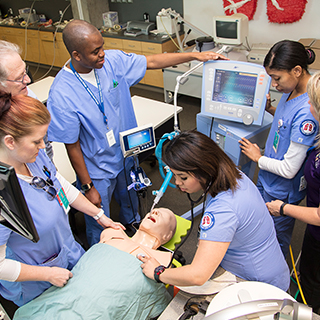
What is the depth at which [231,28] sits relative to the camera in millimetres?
2924

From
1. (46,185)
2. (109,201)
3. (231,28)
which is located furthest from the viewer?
(231,28)

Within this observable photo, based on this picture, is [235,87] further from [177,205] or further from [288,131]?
[177,205]

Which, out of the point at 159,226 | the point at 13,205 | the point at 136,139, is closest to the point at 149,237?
the point at 159,226

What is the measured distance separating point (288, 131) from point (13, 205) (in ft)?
4.32

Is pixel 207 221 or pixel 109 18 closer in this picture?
pixel 207 221

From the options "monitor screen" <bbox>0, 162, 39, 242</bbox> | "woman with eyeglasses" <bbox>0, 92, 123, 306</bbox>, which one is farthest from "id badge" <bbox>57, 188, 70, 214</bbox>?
"monitor screen" <bbox>0, 162, 39, 242</bbox>

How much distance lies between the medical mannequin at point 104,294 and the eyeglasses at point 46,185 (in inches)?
15.3

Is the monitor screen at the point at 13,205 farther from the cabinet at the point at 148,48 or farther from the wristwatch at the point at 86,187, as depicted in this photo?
the cabinet at the point at 148,48

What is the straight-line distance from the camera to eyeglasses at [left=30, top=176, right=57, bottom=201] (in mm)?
1137

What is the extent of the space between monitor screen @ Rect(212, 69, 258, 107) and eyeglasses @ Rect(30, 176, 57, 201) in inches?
45.7

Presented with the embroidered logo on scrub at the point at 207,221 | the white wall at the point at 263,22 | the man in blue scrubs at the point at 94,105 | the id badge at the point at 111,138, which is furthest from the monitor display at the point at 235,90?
the white wall at the point at 263,22

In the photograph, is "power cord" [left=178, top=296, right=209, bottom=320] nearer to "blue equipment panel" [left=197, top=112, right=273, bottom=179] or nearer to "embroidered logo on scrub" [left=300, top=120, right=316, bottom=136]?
"embroidered logo on scrub" [left=300, top=120, right=316, bottom=136]

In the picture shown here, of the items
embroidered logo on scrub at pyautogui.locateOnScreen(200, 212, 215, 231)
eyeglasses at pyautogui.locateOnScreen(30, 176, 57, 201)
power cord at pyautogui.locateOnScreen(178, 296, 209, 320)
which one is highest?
eyeglasses at pyautogui.locateOnScreen(30, 176, 57, 201)

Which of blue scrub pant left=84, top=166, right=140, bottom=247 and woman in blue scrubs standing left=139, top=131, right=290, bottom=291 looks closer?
woman in blue scrubs standing left=139, top=131, right=290, bottom=291
